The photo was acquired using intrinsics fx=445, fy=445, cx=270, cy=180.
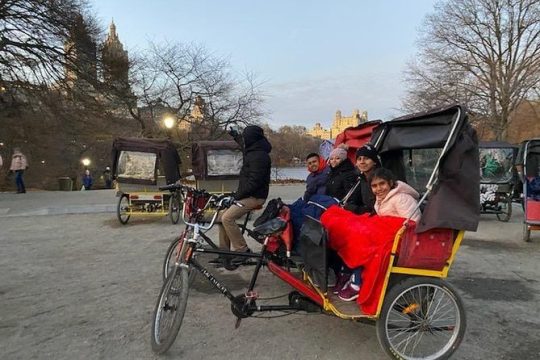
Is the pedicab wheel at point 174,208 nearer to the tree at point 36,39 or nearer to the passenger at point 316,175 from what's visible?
the passenger at point 316,175

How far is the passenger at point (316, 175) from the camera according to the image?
627cm

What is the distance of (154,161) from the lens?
10867 millimetres

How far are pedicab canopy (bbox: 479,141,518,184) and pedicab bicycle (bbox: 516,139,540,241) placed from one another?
Answer: 251 cm

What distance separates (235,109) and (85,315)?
2131 cm

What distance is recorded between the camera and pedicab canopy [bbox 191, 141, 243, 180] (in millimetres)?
11727

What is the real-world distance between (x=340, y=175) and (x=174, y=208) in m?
5.87

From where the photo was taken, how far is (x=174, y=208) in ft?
35.1

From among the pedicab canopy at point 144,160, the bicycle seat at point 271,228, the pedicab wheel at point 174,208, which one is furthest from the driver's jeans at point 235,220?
the pedicab canopy at point 144,160

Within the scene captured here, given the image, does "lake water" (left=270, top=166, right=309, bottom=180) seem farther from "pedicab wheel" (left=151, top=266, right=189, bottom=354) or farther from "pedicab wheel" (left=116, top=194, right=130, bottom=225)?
"pedicab wheel" (left=151, top=266, right=189, bottom=354)

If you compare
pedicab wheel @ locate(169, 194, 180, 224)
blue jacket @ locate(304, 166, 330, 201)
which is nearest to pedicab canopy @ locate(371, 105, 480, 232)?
blue jacket @ locate(304, 166, 330, 201)

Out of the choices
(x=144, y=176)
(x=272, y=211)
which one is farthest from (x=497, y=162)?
(x=272, y=211)

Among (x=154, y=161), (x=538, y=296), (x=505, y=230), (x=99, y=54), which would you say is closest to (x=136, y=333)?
(x=538, y=296)

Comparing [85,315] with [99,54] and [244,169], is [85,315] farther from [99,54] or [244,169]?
[99,54]

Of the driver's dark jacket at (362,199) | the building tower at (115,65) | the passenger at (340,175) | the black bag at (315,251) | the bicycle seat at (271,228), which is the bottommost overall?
the black bag at (315,251)
